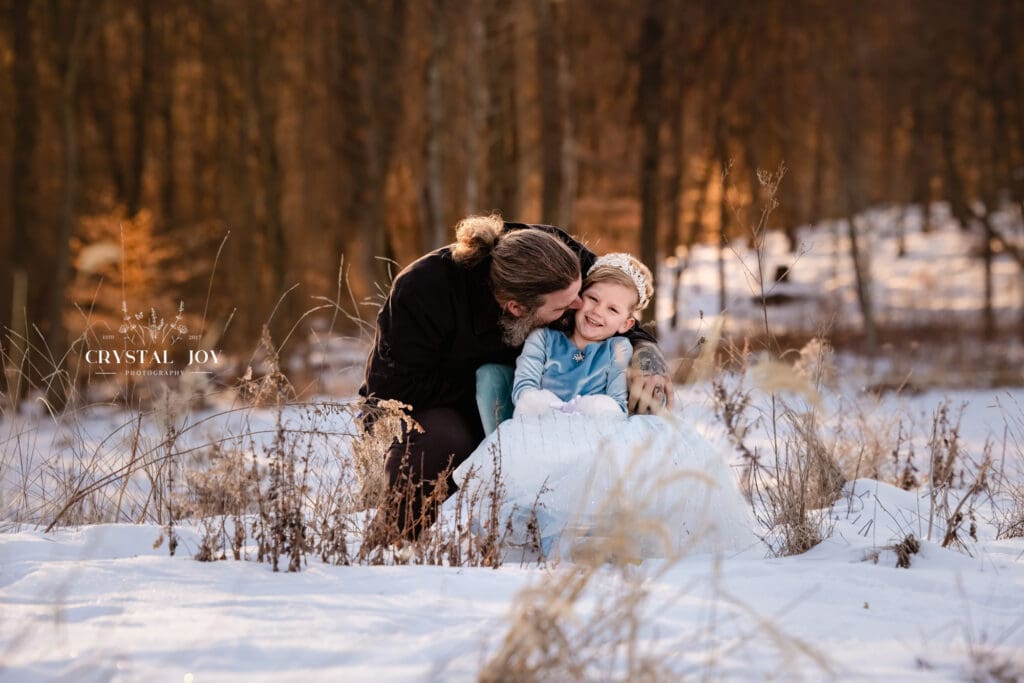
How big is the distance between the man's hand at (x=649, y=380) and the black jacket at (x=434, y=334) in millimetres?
300

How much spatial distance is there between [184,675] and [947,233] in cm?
3020

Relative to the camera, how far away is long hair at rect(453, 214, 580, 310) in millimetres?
4320

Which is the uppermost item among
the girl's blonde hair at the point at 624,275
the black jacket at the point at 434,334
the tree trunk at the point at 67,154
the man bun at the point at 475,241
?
the tree trunk at the point at 67,154

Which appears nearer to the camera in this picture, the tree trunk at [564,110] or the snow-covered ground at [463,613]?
the snow-covered ground at [463,613]

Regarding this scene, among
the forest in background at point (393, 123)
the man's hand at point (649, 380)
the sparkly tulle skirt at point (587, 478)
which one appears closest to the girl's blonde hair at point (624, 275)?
the man's hand at point (649, 380)

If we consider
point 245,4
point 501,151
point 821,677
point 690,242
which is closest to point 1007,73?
point 690,242

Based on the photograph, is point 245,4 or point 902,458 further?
point 245,4

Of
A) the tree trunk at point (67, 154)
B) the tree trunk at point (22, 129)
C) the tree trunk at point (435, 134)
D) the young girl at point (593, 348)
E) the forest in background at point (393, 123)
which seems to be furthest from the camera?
the tree trunk at point (22, 129)

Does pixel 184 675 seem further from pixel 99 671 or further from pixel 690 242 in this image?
pixel 690 242

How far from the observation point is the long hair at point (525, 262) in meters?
4.32

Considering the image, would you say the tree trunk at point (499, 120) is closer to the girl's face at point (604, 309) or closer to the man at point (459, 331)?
the man at point (459, 331)

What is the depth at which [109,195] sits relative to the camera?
17656 millimetres

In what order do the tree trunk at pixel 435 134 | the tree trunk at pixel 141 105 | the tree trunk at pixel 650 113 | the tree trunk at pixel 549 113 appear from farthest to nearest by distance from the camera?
the tree trunk at pixel 141 105 < the tree trunk at pixel 650 113 < the tree trunk at pixel 549 113 < the tree trunk at pixel 435 134

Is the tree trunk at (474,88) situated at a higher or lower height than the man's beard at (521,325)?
higher
